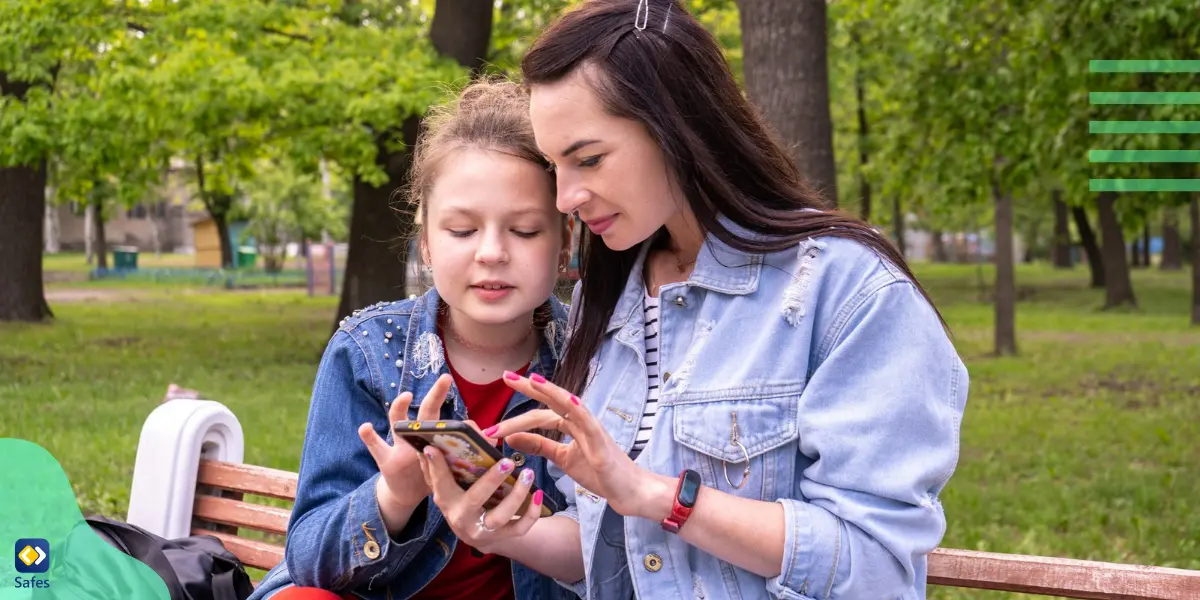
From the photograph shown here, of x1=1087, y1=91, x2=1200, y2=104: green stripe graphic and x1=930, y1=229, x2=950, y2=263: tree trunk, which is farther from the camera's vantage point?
x1=930, y1=229, x2=950, y2=263: tree trunk

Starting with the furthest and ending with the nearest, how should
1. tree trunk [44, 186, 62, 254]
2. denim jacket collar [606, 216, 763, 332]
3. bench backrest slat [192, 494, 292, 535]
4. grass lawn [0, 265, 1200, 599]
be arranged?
tree trunk [44, 186, 62, 254] < grass lawn [0, 265, 1200, 599] < bench backrest slat [192, 494, 292, 535] < denim jacket collar [606, 216, 763, 332]

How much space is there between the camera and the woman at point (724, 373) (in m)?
2.02

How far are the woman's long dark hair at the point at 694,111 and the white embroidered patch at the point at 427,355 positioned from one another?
67cm

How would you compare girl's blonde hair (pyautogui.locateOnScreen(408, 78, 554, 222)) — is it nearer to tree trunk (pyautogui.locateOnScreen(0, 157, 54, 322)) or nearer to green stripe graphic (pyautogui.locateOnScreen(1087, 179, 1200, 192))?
green stripe graphic (pyautogui.locateOnScreen(1087, 179, 1200, 192))

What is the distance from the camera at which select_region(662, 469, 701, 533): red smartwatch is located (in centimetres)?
202

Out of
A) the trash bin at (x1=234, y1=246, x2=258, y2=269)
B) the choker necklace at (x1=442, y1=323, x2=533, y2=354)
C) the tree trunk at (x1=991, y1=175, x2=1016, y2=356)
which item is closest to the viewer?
the choker necklace at (x1=442, y1=323, x2=533, y2=354)

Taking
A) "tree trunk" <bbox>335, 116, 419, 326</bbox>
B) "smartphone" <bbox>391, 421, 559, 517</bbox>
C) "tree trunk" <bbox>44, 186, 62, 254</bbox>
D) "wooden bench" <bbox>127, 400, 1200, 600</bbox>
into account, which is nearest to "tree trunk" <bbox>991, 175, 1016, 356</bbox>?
"tree trunk" <bbox>335, 116, 419, 326</bbox>

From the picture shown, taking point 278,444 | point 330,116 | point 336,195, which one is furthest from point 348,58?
Answer: point 336,195

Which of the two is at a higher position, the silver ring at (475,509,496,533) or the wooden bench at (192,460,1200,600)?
the silver ring at (475,509,496,533)

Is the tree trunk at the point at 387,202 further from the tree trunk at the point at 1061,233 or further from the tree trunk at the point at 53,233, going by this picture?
the tree trunk at the point at 53,233

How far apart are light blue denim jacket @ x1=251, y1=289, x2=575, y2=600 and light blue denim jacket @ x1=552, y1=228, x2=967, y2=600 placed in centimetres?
35

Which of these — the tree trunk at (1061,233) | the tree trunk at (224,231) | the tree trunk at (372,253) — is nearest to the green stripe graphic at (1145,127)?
the tree trunk at (372,253)

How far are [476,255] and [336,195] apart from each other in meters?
43.7

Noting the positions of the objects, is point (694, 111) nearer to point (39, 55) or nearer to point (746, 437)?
point (746, 437)
